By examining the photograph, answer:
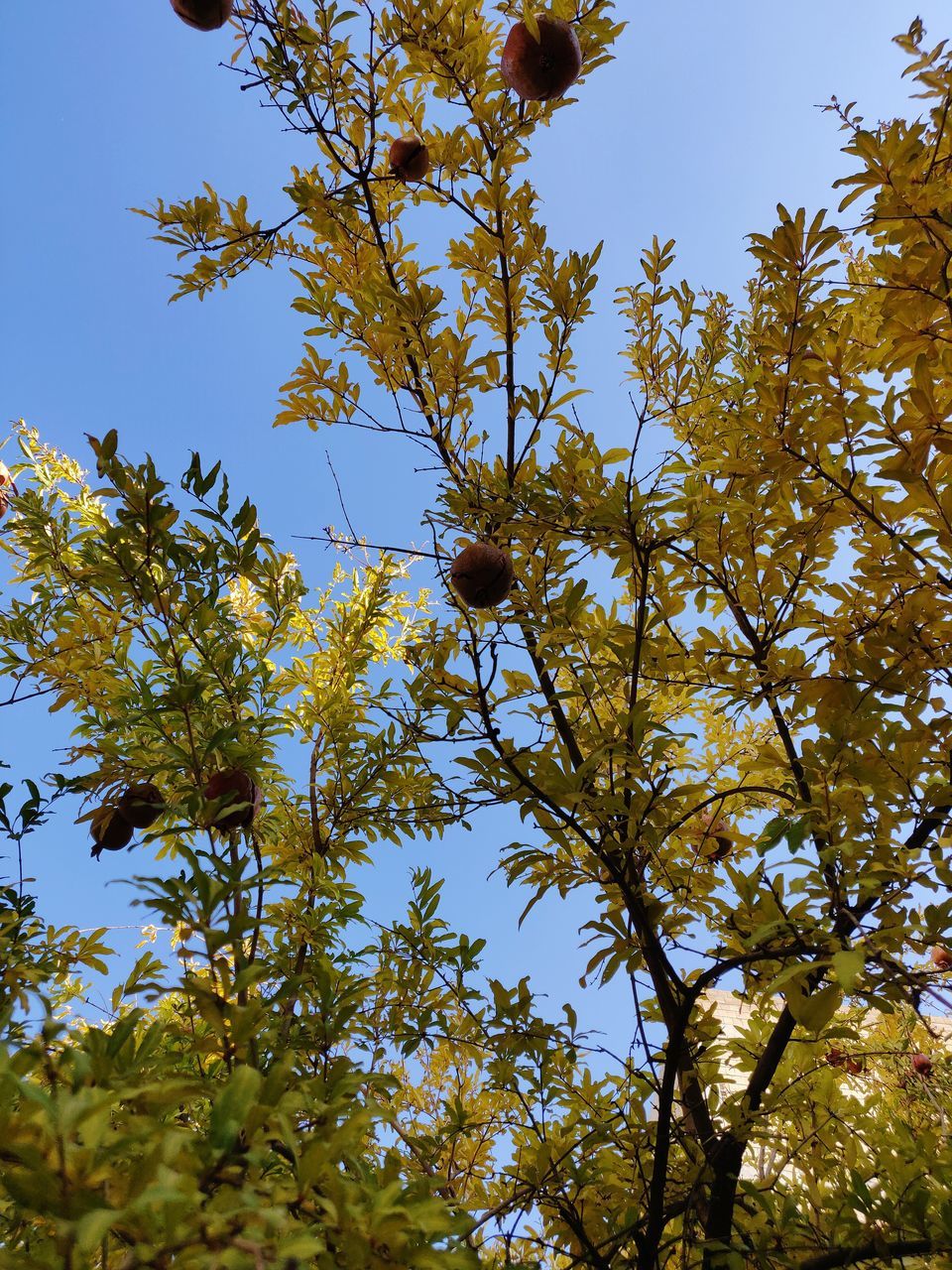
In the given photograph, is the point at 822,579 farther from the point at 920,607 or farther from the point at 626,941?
the point at 626,941

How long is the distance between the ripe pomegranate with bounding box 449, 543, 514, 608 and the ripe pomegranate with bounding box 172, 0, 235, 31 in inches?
62.3

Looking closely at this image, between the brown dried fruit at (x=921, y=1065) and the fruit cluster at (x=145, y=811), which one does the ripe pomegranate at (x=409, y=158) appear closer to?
the fruit cluster at (x=145, y=811)

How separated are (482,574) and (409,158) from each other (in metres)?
1.29

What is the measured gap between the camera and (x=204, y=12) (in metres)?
1.87

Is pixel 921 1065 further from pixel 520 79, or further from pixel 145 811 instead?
pixel 520 79

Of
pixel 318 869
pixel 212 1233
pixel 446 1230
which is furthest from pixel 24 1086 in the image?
pixel 318 869

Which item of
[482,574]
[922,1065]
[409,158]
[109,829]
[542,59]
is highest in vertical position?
[409,158]

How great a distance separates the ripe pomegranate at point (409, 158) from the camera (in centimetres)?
204

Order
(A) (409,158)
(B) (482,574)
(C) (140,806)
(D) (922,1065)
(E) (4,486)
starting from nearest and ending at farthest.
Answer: (B) (482,574) < (C) (140,806) < (A) (409,158) < (E) (4,486) < (D) (922,1065)

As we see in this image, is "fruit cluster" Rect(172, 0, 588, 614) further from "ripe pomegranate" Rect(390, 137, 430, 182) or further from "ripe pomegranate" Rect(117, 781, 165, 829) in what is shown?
"ripe pomegranate" Rect(117, 781, 165, 829)

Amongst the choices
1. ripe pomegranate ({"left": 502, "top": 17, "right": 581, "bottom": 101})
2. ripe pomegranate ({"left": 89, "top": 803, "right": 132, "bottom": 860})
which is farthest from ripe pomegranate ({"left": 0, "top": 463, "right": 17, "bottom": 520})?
ripe pomegranate ({"left": 502, "top": 17, "right": 581, "bottom": 101})

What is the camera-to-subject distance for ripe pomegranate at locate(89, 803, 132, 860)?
74.3 inches

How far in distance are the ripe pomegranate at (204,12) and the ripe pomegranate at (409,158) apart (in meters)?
0.52

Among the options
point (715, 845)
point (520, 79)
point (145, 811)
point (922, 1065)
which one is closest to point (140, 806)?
point (145, 811)
